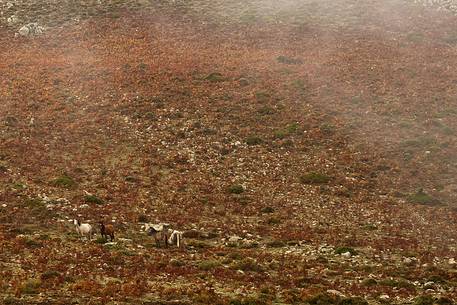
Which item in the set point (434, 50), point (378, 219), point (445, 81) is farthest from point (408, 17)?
point (378, 219)

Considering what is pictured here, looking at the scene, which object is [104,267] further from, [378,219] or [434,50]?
[434,50]

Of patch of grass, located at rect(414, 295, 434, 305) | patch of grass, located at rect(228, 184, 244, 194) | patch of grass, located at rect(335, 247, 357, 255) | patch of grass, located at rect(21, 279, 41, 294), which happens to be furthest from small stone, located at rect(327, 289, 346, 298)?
patch of grass, located at rect(228, 184, 244, 194)

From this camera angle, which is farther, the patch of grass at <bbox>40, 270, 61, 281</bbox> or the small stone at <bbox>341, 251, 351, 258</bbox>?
the small stone at <bbox>341, 251, 351, 258</bbox>

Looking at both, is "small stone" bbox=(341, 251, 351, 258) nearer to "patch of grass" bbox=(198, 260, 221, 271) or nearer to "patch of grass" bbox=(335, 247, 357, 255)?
"patch of grass" bbox=(335, 247, 357, 255)

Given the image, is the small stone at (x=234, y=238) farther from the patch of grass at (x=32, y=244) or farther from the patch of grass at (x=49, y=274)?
the patch of grass at (x=49, y=274)

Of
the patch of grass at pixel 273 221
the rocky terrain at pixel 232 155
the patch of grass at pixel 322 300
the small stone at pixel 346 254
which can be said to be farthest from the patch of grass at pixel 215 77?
the patch of grass at pixel 322 300
